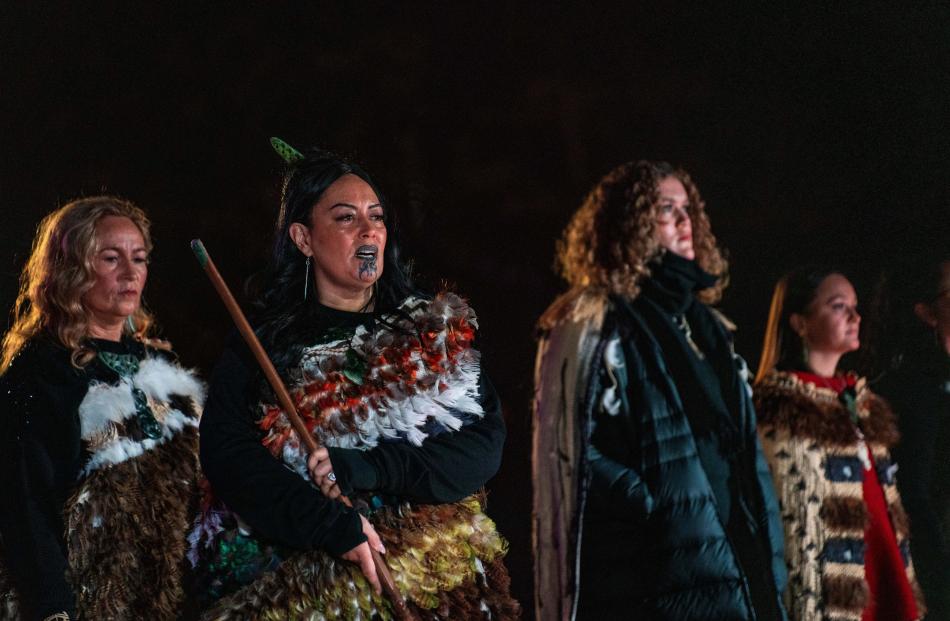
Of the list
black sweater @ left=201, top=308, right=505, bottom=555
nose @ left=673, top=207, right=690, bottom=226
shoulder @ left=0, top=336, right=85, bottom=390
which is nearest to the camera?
black sweater @ left=201, top=308, right=505, bottom=555

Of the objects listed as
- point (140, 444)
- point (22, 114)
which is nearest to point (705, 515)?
point (140, 444)

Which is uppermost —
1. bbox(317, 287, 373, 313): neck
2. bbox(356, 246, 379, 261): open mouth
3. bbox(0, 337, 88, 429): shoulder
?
bbox(356, 246, 379, 261): open mouth

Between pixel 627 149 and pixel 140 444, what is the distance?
1.61 m

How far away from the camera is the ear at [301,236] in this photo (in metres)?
2.71

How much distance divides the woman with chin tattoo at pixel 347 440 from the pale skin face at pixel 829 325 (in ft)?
3.52

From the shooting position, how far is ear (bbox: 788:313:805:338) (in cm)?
320

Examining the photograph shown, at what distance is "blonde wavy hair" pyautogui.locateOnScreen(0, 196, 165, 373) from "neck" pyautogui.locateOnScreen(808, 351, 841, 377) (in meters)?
1.89

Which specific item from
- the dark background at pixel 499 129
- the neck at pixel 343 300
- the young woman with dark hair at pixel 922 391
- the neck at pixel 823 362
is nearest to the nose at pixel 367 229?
the neck at pixel 343 300

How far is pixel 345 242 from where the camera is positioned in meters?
2.67

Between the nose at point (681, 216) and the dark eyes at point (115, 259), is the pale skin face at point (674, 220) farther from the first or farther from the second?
the dark eyes at point (115, 259)

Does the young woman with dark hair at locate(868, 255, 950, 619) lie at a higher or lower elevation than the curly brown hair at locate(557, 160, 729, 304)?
lower

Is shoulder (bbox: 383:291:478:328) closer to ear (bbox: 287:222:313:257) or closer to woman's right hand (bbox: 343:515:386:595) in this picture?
ear (bbox: 287:222:313:257)

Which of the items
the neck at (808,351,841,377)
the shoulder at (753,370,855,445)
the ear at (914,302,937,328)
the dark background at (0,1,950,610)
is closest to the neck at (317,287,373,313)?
the dark background at (0,1,950,610)

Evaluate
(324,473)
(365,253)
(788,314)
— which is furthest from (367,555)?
(788,314)
